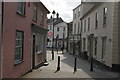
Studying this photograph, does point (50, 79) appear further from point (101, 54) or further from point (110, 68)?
point (101, 54)

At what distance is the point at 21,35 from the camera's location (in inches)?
437

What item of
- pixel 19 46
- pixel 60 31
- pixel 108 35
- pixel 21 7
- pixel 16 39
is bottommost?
pixel 19 46

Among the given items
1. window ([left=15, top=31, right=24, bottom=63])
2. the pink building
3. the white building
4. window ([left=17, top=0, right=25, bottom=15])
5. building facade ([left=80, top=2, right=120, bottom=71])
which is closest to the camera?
the pink building

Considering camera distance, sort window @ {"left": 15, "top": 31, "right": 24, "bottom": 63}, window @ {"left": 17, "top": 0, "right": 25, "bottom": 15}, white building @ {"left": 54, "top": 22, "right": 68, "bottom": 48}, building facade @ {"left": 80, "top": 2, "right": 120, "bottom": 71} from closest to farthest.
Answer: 1. window @ {"left": 15, "top": 31, "right": 24, "bottom": 63}
2. window @ {"left": 17, "top": 0, "right": 25, "bottom": 15}
3. building facade @ {"left": 80, "top": 2, "right": 120, "bottom": 71}
4. white building @ {"left": 54, "top": 22, "right": 68, "bottom": 48}

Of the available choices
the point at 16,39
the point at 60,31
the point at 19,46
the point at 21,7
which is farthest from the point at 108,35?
the point at 60,31

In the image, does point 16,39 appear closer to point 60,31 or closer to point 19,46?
point 19,46

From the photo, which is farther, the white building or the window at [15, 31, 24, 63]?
the white building

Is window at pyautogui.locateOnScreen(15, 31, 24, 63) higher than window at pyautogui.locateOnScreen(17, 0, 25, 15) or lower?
lower

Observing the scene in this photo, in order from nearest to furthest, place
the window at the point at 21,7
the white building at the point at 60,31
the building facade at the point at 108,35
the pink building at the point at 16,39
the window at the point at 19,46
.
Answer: the pink building at the point at 16,39 → the window at the point at 19,46 → the window at the point at 21,7 → the building facade at the point at 108,35 → the white building at the point at 60,31

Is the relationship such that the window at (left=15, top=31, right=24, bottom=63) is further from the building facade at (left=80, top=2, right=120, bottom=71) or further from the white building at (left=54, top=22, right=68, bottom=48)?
the white building at (left=54, top=22, right=68, bottom=48)

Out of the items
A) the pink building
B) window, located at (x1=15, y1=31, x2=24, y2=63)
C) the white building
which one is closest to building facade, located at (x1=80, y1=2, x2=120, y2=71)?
the pink building

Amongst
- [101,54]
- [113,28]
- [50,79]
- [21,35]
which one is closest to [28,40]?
[21,35]

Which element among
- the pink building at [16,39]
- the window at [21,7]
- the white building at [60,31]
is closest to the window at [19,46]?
the pink building at [16,39]

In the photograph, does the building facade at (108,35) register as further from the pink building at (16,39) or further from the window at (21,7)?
the window at (21,7)
